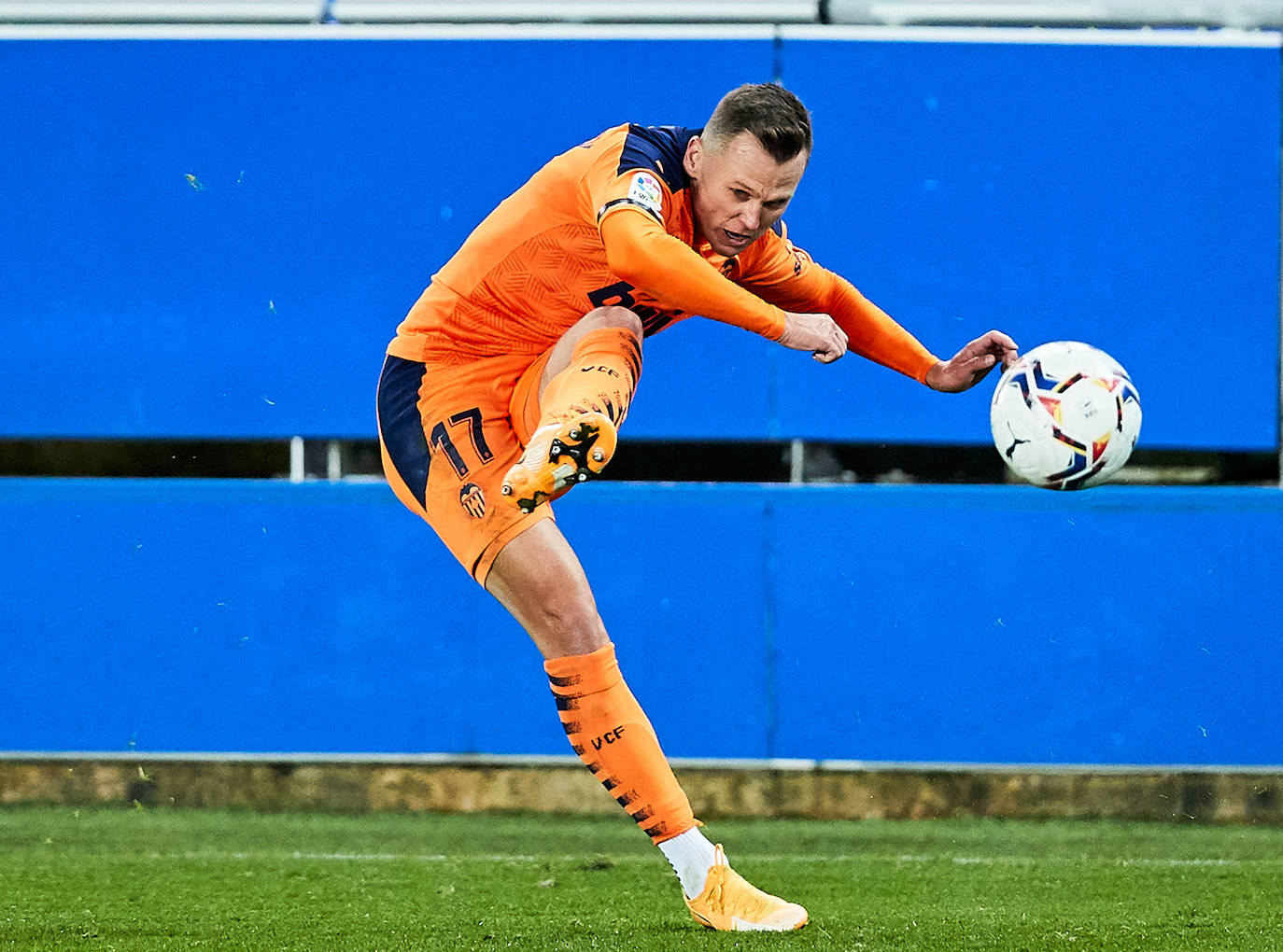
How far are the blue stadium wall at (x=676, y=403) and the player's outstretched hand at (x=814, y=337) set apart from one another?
6.28 ft

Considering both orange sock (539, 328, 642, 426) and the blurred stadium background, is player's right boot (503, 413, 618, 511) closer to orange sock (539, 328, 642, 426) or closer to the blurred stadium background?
orange sock (539, 328, 642, 426)

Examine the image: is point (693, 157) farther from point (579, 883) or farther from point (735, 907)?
point (579, 883)

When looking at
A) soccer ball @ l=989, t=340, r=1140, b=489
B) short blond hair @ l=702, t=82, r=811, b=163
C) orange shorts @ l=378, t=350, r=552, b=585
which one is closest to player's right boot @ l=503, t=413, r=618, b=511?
orange shorts @ l=378, t=350, r=552, b=585

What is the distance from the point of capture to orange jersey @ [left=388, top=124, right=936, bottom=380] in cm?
282

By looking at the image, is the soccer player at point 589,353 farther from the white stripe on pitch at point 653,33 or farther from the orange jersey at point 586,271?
the white stripe on pitch at point 653,33

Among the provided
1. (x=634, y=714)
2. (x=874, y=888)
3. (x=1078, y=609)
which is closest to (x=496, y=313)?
(x=634, y=714)

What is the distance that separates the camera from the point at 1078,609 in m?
4.60

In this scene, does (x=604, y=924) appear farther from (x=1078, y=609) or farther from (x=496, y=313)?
(x=1078, y=609)

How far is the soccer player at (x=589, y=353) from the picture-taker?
2.71 metres

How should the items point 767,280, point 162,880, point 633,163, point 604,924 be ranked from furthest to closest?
1. point 162,880
2. point 767,280
3. point 604,924
4. point 633,163

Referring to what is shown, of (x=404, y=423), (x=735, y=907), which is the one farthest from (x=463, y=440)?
(x=735, y=907)

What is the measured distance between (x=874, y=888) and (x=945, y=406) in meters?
1.76

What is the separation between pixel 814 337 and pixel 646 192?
0.43m

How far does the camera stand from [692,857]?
112 inches
